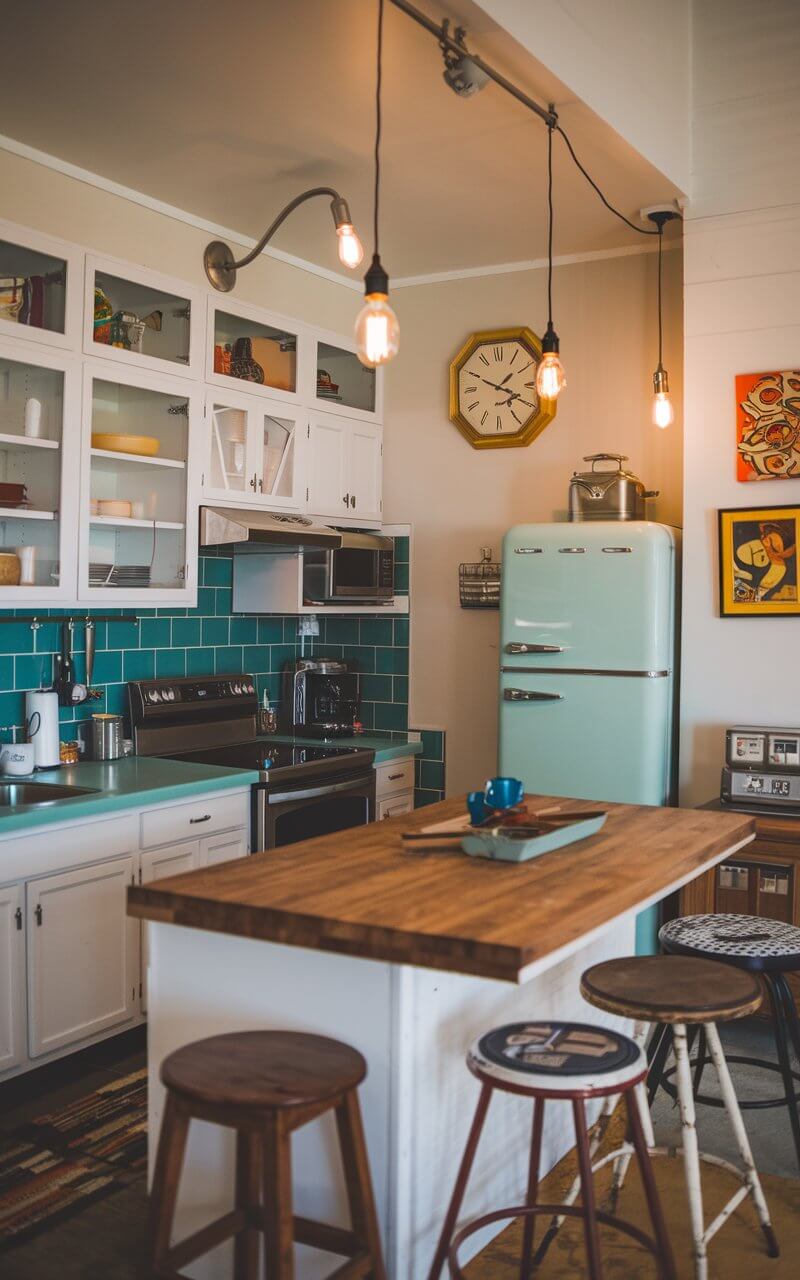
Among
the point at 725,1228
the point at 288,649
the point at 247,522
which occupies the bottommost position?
the point at 725,1228

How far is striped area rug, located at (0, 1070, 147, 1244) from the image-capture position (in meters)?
2.76

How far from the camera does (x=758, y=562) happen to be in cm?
426

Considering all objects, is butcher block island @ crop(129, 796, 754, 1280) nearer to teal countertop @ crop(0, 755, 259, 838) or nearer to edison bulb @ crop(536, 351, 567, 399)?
teal countertop @ crop(0, 755, 259, 838)

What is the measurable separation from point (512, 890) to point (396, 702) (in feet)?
10.7

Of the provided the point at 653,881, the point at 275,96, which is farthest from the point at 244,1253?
the point at 275,96

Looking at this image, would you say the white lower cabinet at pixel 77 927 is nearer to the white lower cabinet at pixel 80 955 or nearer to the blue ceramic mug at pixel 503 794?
the white lower cabinet at pixel 80 955

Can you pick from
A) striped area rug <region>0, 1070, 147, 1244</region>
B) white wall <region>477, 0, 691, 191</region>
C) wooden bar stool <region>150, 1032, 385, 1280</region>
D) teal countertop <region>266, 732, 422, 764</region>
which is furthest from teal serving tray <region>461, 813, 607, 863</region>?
teal countertop <region>266, 732, 422, 764</region>

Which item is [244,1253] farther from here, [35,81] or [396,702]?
[396,702]

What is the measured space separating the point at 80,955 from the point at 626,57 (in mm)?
3325

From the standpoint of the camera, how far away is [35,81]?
3344 mm

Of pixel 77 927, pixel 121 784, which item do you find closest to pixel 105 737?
pixel 121 784

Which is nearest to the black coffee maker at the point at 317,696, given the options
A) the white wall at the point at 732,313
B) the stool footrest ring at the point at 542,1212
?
the white wall at the point at 732,313

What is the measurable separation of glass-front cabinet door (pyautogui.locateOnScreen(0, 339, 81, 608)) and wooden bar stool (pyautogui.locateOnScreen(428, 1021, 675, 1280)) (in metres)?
2.23

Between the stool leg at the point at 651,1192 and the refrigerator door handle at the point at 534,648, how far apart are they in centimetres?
237
